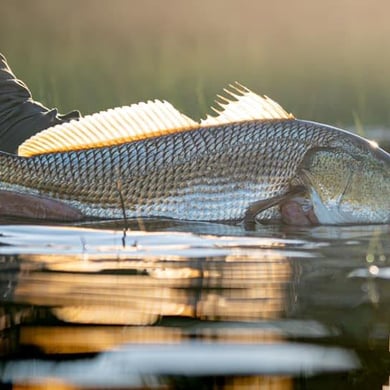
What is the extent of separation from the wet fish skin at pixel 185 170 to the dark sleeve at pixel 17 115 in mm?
2530

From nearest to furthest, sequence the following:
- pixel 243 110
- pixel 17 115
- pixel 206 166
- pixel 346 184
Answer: pixel 346 184
pixel 206 166
pixel 243 110
pixel 17 115

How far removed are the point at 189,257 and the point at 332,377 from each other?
Answer: 239 cm

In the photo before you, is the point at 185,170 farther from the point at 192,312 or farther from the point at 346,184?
the point at 192,312

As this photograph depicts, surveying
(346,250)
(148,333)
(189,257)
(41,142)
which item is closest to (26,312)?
(148,333)

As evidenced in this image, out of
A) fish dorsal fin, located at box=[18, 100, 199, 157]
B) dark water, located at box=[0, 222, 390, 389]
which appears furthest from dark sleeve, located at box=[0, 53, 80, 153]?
dark water, located at box=[0, 222, 390, 389]

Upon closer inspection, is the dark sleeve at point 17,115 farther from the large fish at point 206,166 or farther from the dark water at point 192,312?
the dark water at point 192,312

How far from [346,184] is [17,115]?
3955mm

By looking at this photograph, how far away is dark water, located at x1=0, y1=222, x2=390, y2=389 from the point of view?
355cm

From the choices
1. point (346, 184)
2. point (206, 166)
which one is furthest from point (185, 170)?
point (346, 184)

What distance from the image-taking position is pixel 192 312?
14.5 ft

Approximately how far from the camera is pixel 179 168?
319 inches

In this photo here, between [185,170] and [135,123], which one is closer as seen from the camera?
[185,170]

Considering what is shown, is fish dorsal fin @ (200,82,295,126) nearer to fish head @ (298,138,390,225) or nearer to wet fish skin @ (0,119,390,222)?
wet fish skin @ (0,119,390,222)

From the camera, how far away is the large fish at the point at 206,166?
7902 millimetres
